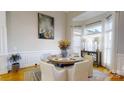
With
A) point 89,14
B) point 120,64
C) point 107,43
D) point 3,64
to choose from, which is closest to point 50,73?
Result: point 3,64

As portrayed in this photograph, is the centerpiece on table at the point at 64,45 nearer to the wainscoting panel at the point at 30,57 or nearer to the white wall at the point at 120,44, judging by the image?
the wainscoting panel at the point at 30,57

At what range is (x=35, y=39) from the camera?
5363mm

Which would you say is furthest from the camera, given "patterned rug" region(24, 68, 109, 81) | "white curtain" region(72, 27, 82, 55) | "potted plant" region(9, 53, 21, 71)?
"white curtain" region(72, 27, 82, 55)

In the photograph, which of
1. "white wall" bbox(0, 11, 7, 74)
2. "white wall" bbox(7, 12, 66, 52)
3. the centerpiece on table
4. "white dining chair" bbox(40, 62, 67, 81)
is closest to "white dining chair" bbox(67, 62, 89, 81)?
"white dining chair" bbox(40, 62, 67, 81)

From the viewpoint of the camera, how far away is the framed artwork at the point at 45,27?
549cm

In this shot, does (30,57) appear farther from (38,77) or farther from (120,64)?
(120,64)

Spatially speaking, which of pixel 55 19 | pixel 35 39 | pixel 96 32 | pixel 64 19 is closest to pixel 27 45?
pixel 35 39

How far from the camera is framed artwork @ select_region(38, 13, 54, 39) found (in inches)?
216

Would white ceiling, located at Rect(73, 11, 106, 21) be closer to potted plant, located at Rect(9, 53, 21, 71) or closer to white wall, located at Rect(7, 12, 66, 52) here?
white wall, located at Rect(7, 12, 66, 52)

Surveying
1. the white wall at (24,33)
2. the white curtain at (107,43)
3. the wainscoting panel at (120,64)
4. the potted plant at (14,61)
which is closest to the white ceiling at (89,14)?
the white curtain at (107,43)

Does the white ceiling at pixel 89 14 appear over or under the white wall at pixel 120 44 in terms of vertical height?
over

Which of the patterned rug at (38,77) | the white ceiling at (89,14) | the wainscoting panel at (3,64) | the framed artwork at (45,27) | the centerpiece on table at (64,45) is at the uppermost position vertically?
the white ceiling at (89,14)
